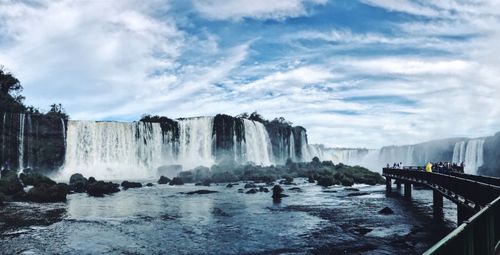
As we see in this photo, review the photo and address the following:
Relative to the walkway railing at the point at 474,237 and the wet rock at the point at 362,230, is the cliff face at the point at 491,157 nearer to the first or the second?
the wet rock at the point at 362,230

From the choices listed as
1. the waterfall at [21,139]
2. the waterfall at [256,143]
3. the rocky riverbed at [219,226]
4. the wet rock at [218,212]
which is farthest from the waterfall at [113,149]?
the wet rock at [218,212]

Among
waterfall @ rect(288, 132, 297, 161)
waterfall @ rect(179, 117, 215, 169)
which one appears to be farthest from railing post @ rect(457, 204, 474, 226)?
waterfall @ rect(288, 132, 297, 161)

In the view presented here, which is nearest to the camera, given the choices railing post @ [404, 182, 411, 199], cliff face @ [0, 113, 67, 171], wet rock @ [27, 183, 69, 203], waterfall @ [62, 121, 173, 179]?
Answer: wet rock @ [27, 183, 69, 203]

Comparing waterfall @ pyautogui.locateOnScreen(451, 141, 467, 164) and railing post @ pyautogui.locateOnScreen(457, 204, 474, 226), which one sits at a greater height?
waterfall @ pyautogui.locateOnScreen(451, 141, 467, 164)

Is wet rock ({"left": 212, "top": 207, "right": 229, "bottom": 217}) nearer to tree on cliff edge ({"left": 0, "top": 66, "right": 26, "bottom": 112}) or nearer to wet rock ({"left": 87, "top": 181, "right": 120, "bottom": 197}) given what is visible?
wet rock ({"left": 87, "top": 181, "right": 120, "bottom": 197})

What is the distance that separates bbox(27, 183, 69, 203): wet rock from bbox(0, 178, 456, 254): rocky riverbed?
70 cm

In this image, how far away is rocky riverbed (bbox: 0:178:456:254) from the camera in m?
15.0

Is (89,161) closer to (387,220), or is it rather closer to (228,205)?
(228,205)

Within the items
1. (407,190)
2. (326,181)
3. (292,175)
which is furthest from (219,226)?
(292,175)

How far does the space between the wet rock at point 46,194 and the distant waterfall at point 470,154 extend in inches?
2411

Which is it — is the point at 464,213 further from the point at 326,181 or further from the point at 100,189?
the point at 326,181

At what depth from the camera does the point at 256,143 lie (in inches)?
3132

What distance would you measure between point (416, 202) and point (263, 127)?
5398cm

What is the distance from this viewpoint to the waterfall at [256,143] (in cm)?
7731
